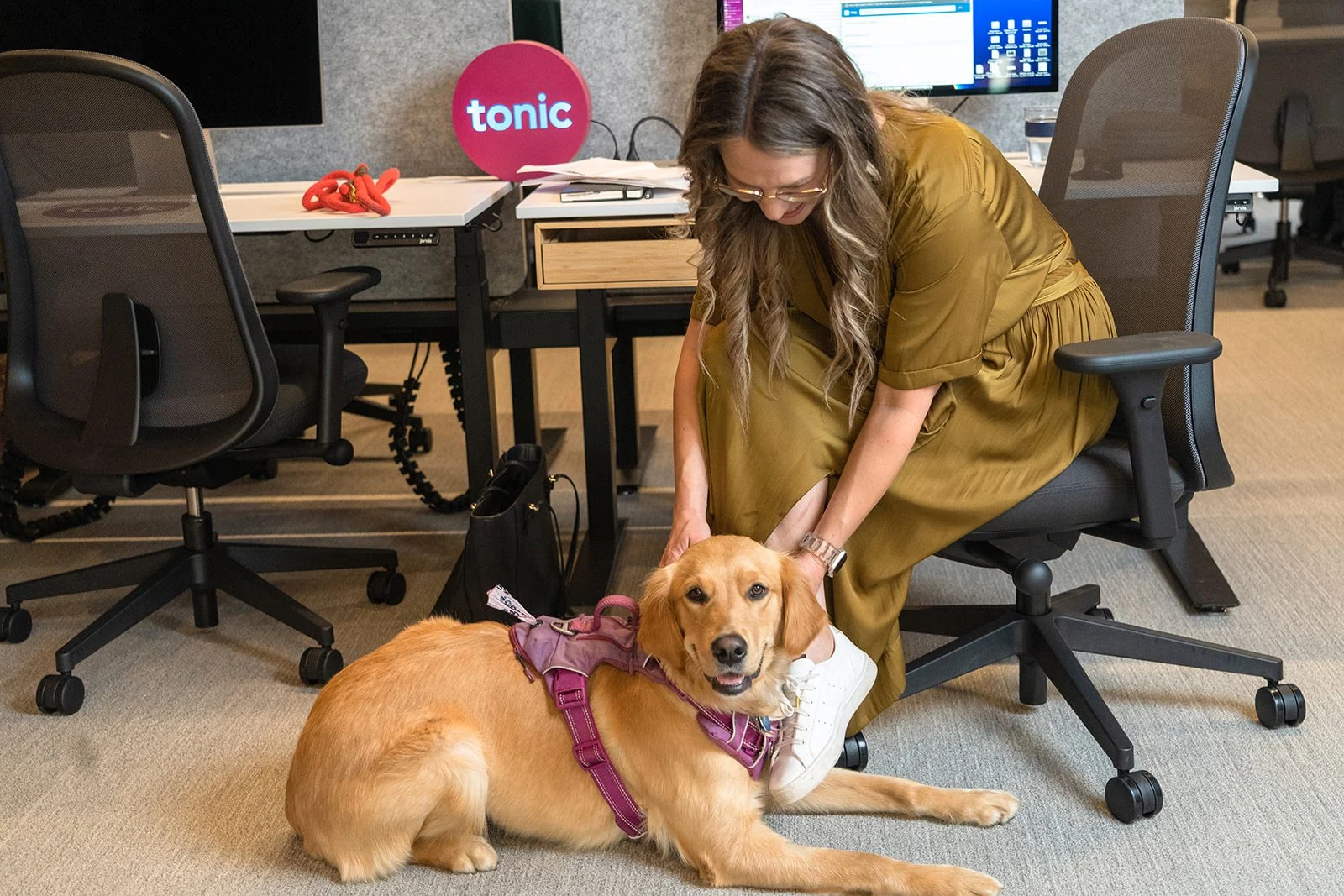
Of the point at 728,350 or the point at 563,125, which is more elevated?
the point at 563,125

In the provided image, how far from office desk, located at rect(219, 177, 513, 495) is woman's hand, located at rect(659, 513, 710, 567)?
2.53ft

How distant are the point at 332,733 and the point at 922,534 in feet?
2.49

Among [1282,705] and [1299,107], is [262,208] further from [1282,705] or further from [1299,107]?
[1299,107]

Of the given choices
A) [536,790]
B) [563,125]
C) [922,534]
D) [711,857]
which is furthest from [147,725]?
[563,125]

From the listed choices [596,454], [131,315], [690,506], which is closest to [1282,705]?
[690,506]

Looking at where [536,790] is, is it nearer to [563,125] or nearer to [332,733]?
[332,733]

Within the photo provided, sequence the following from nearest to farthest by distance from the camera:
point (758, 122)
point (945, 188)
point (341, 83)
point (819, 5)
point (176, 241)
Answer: point (758, 122) → point (945, 188) → point (176, 241) → point (819, 5) → point (341, 83)

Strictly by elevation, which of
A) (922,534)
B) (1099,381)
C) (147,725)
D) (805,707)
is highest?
(1099,381)

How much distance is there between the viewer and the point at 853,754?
1.69 meters

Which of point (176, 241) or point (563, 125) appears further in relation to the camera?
point (563, 125)

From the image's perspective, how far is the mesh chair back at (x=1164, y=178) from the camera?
1585 millimetres

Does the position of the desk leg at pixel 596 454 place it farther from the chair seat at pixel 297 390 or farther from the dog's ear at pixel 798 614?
the dog's ear at pixel 798 614

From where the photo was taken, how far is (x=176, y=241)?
1.85 meters

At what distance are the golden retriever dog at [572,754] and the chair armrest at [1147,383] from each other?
43 cm
